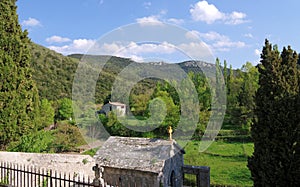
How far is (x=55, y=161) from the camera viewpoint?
8.95 m

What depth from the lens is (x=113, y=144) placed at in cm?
1231

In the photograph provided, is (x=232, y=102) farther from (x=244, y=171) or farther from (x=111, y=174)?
(x=111, y=174)

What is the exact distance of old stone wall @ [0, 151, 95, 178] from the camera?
26.2 ft

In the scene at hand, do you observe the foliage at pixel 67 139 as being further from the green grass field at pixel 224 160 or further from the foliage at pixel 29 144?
the foliage at pixel 29 144

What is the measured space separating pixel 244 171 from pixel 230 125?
12.5m

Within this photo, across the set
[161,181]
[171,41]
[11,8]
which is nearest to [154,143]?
[161,181]

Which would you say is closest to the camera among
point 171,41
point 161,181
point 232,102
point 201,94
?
point 171,41

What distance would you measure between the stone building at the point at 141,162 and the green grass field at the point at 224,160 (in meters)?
3.78

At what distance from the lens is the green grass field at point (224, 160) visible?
51.0 feet

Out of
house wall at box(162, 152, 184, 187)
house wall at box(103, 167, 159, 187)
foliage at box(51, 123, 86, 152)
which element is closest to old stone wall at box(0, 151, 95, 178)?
house wall at box(103, 167, 159, 187)

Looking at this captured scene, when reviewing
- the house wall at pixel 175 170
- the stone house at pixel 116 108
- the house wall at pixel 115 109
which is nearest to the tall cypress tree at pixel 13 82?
the stone house at pixel 116 108

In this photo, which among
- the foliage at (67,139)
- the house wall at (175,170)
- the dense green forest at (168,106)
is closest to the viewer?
the dense green forest at (168,106)

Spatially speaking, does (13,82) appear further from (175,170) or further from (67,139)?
(67,139)

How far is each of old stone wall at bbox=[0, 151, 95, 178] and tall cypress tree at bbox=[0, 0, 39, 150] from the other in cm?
292
